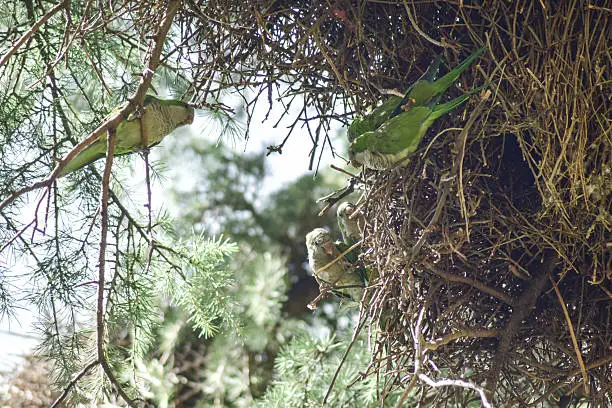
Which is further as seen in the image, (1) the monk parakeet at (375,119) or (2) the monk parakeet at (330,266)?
(2) the monk parakeet at (330,266)

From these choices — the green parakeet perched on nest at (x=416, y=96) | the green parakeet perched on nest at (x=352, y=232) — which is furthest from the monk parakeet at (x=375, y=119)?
the green parakeet perched on nest at (x=352, y=232)

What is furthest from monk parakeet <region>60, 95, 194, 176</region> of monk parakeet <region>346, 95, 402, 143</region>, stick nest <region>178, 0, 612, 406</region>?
monk parakeet <region>346, 95, 402, 143</region>

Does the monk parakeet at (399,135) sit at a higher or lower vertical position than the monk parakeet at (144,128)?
lower

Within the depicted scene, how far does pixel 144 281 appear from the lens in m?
1.06

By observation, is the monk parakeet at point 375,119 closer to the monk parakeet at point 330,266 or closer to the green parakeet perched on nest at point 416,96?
the green parakeet perched on nest at point 416,96

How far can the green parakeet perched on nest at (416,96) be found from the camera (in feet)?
2.38

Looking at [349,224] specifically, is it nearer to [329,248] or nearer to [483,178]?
[329,248]

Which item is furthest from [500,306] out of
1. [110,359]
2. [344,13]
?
[110,359]

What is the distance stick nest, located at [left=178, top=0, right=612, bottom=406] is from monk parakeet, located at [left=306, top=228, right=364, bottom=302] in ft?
0.13

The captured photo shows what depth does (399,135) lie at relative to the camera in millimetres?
706

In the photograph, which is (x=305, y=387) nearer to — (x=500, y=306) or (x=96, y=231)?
(x=96, y=231)

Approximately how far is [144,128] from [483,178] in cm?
37

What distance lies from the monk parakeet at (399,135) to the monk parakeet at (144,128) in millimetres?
217

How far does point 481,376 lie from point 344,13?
42cm
